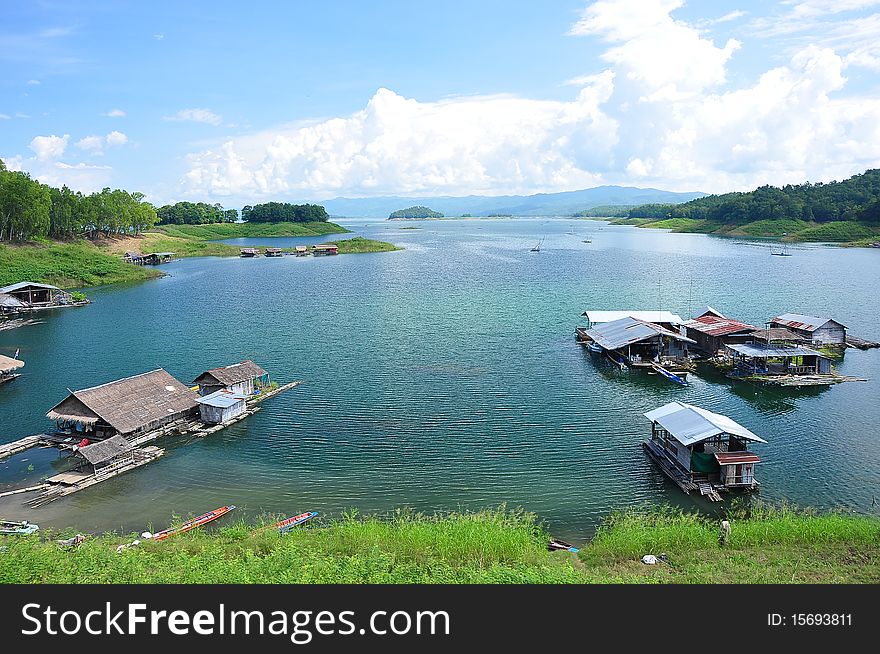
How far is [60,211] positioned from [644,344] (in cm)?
8583

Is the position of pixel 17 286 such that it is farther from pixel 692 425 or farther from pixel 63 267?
pixel 692 425

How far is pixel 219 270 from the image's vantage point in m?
98.2

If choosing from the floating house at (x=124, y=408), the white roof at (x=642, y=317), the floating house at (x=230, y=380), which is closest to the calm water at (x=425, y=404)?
the floating house at (x=124, y=408)

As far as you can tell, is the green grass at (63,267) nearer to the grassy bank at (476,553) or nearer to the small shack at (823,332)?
the grassy bank at (476,553)

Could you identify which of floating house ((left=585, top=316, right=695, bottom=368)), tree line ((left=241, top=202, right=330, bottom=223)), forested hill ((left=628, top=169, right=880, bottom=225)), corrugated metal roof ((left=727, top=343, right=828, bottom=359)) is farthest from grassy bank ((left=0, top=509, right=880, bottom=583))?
tree line ((left=241, top=202, right=330, bottom=223))

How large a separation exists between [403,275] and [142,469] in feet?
216

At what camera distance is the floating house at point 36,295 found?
60250mm

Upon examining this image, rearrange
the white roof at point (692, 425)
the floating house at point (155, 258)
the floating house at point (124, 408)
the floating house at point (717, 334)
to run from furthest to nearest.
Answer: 1. the floating house at point (155, 258)
2. the floating house at point (717, 334)
3. the floating house at point (124, 408)
4. the white roof at point (692, 425)

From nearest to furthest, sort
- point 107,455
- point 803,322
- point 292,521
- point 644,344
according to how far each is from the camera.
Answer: point 292,521, point 107,455, point 644,344, point 803,322

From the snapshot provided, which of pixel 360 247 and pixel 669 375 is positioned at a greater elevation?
pixel 360 247

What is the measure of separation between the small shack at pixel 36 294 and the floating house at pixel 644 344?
174 feet

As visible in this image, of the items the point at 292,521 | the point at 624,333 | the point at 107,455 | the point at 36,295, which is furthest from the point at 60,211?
the point at 292,521

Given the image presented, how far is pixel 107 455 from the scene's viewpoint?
24.9m

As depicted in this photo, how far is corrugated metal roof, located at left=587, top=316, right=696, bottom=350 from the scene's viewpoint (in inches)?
1607
